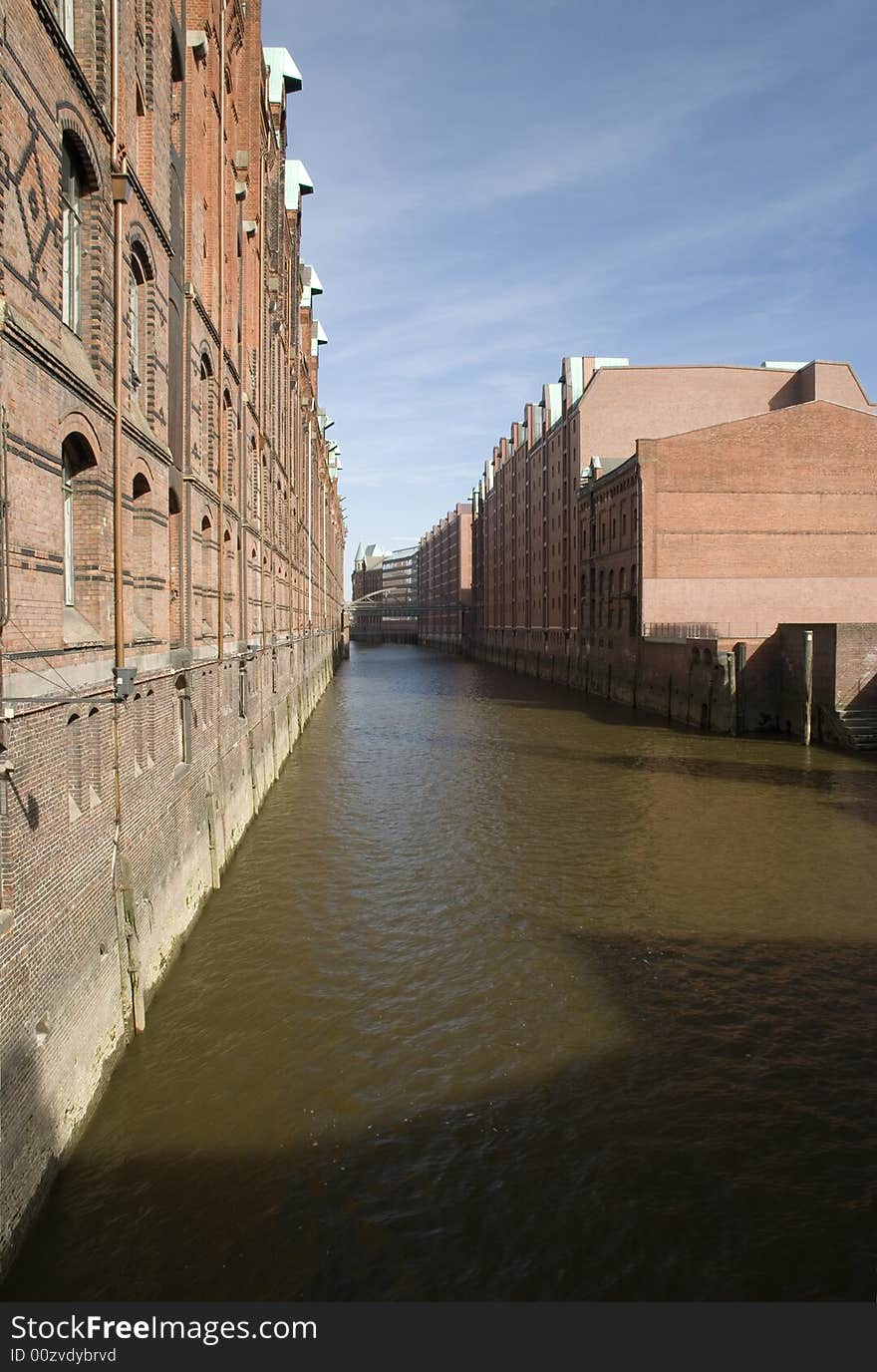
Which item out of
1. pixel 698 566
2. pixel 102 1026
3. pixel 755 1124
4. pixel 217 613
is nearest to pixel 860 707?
pixel 698 566

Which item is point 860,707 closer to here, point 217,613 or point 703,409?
point 217,613

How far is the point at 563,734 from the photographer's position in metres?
27.6

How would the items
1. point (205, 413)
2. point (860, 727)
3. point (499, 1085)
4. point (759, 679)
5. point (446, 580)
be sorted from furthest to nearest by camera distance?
point (446, 580) < point (759, 679) < point (860, 727) < point (205, 413) < point (499, 1085)

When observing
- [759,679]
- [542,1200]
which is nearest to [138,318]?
[542,1200]

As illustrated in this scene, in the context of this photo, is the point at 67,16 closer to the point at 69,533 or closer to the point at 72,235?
the point at 72,235

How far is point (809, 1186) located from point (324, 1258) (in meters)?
3.21

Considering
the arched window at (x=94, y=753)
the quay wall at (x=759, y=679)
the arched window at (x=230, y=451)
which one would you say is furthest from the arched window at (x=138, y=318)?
the quay wall at (x=759, y=679)

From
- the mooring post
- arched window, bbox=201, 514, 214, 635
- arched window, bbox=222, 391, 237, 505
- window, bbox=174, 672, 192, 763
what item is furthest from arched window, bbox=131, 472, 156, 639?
the mooring post

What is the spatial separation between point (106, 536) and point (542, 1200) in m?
6.35

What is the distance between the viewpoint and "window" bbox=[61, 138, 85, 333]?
7090 millimetres

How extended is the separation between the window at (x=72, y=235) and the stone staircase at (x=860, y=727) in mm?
21257

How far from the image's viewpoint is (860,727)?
22812 millimetres

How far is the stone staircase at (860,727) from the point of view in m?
22.5

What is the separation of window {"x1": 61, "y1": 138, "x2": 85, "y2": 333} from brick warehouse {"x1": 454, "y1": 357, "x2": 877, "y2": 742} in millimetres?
21199
